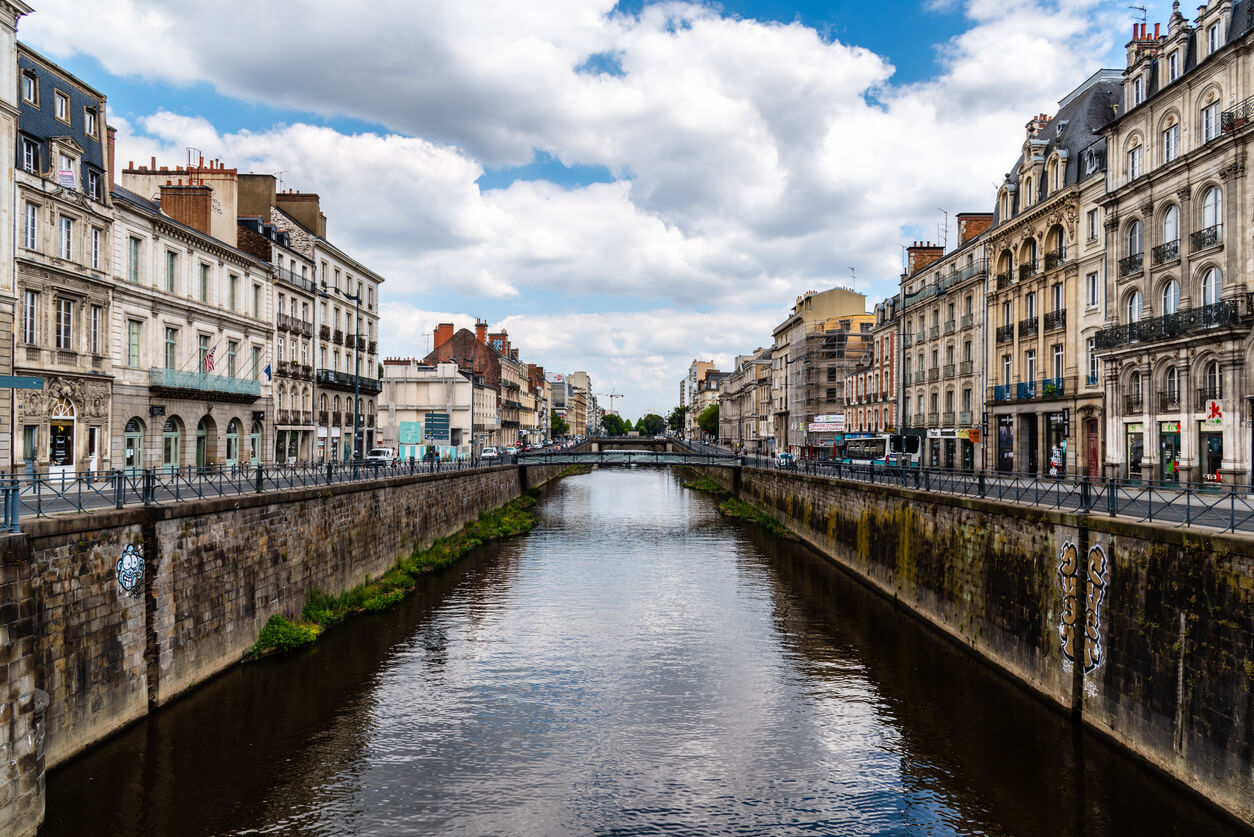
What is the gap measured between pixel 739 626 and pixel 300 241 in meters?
36.8

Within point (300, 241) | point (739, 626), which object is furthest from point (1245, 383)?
point (300, 241)

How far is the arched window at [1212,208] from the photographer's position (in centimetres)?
2565

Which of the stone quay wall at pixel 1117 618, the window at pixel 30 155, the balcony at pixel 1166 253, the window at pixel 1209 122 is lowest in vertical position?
the stone quay wall at pixel 1117 618

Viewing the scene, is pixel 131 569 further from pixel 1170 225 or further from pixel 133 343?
pixel 1170 225

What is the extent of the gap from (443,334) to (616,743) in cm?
8413

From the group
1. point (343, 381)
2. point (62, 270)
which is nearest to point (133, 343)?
point (62, 270)

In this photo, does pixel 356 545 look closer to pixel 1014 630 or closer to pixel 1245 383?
pixel 1014 630

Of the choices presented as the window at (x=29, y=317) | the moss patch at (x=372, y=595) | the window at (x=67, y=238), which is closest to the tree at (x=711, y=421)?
the moss patch at (x=372, y=595)

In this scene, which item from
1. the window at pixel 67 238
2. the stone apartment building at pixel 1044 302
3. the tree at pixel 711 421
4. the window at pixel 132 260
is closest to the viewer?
the window at pixel 67 238

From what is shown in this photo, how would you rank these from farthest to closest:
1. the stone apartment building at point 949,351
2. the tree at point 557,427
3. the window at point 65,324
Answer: the tree at point 557,427, the stone apartment building at point 949,351, the window at point 65,324

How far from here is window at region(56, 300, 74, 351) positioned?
27.1 meters

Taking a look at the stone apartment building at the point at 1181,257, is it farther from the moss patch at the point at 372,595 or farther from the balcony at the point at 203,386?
the balcony at the point at 203,386

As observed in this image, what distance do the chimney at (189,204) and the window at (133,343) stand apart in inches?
324

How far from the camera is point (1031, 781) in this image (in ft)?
43.6
